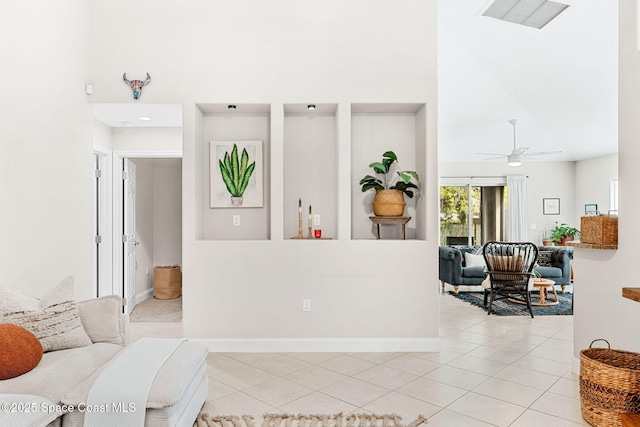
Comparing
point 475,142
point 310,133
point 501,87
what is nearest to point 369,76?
point 310,133

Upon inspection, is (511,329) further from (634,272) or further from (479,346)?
(634,272)

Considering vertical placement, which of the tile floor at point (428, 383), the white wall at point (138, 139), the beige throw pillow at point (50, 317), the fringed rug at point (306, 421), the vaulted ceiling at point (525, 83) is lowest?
the tile floor at point (428, 383)

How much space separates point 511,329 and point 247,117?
11.7 ft

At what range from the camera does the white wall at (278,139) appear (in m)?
3.88

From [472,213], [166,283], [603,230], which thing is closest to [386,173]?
[603,230]

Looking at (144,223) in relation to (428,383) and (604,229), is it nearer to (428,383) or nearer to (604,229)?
(428,383)

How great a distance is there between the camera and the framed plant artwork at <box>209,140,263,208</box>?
4172 mm

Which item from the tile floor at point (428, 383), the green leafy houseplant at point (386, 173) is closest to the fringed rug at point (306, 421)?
the tile floor at point (428, 383)

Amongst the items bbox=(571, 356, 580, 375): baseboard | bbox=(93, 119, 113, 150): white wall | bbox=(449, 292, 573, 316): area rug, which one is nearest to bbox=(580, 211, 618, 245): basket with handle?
bbox=(571, 356, 580, 375): baseboard

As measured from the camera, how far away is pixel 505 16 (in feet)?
15.0

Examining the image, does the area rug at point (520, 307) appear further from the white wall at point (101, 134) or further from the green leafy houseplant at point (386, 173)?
the white wall at point (101, 134)

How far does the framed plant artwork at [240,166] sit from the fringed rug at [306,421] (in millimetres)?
2077

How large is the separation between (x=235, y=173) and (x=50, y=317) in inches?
80.7

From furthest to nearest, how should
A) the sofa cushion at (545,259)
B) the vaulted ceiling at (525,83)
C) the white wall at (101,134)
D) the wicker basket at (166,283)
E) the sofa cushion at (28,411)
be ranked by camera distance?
the sofa cushion at (545,259) → the wicker basket at (166,283) → the white wall at (101,134) → the vaulted ceiling at (525,83) → the sofa cushion at (28,411)
